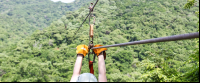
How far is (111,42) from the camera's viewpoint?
30859mm

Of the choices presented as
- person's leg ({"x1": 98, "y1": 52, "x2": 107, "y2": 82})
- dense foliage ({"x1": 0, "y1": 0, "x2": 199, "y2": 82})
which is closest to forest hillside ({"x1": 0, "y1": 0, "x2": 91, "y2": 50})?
dense foliage ({"x1": 0, "y1": 0, "x2": 199, "y2": 82})

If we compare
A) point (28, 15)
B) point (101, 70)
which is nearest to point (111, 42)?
point (101, 70)

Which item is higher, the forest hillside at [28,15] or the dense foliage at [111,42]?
the forest hillside at [28,15]

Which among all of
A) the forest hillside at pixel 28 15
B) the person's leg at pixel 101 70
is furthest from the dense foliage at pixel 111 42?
the forest hillside at pixel 28 15

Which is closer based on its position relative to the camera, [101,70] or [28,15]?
[101,70]

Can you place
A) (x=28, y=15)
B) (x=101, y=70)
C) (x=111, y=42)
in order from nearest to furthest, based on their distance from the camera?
1. (x=101, y=70)
2. (x=111, y=42)
3. (x=28, y=15)

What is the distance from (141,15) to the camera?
40.9 metres

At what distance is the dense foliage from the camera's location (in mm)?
20219

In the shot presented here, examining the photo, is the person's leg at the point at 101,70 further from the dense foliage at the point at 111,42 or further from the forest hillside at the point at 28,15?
Result: the forest hillside at the point at 28,15

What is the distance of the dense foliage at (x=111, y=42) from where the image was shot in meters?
20.2

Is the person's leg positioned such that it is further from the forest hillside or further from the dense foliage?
the forest hillside

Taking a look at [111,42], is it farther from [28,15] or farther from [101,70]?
[28,15]

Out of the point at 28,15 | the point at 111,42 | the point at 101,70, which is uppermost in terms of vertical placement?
the point at 101,70

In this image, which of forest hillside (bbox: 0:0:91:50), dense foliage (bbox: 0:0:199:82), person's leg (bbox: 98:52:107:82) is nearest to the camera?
person's leg (bbox: 98:52:107:82)
